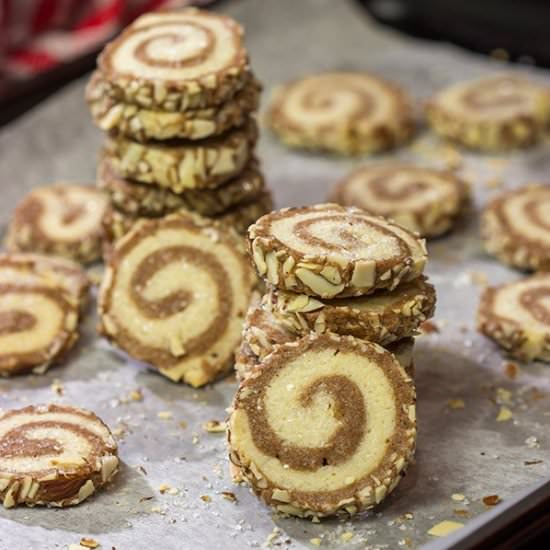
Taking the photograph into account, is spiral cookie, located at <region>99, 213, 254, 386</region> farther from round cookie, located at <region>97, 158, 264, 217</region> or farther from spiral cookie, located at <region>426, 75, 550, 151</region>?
spiral cookie, located at <region>426, 75, 550, 151</region>

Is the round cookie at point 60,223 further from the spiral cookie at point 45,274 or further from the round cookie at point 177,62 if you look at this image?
the round cookie at point 177,62

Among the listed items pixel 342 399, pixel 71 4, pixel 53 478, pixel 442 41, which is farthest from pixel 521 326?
pixel 71 4

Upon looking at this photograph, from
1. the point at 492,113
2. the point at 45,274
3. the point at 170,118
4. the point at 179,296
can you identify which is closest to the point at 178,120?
the point at 170,118

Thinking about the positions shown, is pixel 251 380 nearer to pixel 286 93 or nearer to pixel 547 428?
pixel 547 428

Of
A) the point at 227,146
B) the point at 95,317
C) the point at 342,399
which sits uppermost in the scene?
the point at 227,146

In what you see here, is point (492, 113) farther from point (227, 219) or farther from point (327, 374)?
point (327, 374)

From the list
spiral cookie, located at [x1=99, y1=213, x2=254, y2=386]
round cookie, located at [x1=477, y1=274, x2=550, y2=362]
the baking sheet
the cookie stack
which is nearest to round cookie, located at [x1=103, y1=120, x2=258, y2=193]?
the cookie stack
